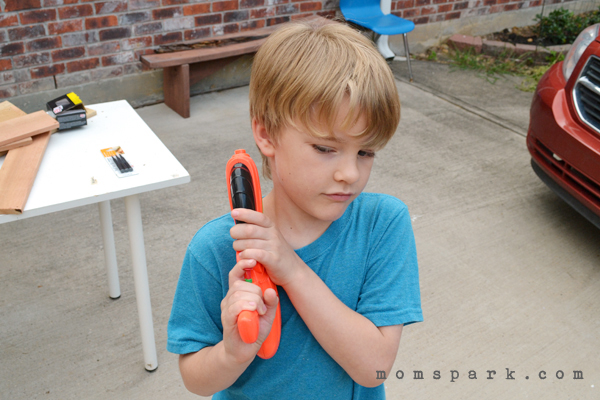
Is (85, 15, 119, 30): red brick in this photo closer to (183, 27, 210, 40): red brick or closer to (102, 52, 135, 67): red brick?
(102, 52, 135, 67): red brick

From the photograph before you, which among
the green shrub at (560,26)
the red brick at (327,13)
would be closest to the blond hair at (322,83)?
the red brick at (327,13)

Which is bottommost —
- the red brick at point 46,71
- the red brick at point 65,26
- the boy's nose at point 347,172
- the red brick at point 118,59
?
the red brick at point 46,71

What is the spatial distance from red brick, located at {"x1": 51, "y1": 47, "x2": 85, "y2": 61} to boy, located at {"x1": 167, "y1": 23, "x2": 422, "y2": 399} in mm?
3448

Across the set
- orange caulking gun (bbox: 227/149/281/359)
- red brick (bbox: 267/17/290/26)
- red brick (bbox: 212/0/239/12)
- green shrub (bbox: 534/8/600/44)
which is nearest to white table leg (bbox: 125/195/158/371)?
orange caulking gun (bbox: 227/149/281/359)

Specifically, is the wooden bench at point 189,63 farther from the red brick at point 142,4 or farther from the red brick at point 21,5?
the red brick at point 21,5

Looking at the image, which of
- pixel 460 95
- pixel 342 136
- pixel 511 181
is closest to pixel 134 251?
pixel 342 136

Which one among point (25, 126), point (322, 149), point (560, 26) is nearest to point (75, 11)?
point (25, 126)

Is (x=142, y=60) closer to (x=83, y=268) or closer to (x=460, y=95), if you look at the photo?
(x=83, y=268)

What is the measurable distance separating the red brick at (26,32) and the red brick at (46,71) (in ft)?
0.74

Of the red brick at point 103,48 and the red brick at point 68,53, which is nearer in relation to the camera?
the red brick at point 68,53

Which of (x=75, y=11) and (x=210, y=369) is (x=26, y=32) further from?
(x=210, y=369)

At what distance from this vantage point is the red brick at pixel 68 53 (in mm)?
3992

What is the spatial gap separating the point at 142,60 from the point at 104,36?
31 cm

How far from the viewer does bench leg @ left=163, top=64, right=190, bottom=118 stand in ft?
13.9
